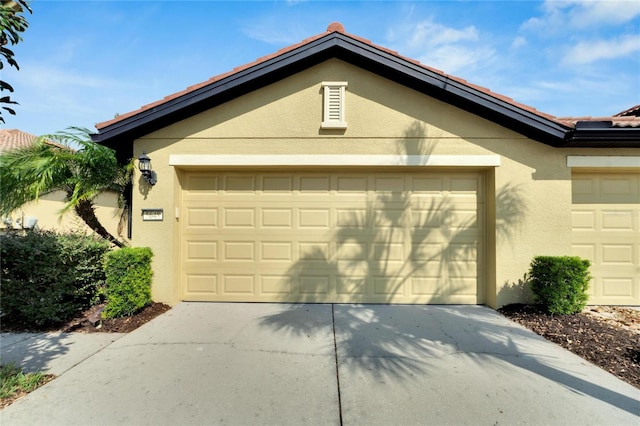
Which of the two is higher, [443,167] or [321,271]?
[443,167]

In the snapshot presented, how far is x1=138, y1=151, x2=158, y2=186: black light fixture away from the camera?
5.35m

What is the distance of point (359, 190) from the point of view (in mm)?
5820

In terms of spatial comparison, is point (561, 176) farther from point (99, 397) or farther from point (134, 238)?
point (134, 238)

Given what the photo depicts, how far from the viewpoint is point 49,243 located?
4.65 metres

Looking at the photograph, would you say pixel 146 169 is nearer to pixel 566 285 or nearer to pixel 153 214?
pixel 153 214

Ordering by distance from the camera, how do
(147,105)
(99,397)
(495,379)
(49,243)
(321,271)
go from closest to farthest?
(99,397) → (495,379) → (49,243) → (147,105) → (321,271)

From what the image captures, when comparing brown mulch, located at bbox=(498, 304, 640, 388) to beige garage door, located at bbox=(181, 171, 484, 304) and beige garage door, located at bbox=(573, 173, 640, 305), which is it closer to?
beige garage door, located at bbox=(573, 173, 640, 305)

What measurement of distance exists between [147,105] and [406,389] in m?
5.95

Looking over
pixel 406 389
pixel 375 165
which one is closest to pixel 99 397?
pixel 406 389

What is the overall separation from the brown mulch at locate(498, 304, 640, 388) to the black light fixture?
684cm

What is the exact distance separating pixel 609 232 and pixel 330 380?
6260 mm

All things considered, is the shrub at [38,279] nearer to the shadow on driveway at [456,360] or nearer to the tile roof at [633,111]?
the shadow on driveway at [456,360]

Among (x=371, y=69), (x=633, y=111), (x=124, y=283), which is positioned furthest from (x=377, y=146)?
(x=633, y=111)

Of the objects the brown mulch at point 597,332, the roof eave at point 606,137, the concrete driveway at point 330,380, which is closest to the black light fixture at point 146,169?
the concrete driveway at point 330,380
